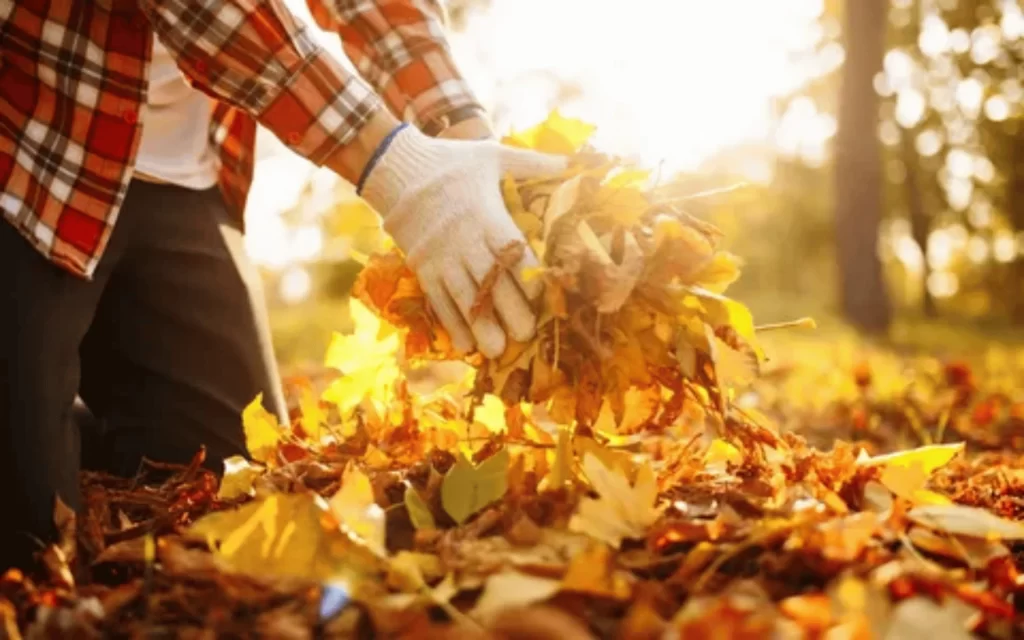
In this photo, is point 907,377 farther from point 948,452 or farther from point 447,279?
point 447,279

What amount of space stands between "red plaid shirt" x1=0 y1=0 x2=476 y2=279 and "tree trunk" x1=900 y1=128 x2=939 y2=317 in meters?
17.5

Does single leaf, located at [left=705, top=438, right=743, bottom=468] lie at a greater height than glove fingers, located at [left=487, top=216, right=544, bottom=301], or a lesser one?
lesser

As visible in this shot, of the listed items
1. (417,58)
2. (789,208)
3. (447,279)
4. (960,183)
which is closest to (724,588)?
(447,279)

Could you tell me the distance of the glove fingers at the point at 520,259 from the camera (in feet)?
4.75

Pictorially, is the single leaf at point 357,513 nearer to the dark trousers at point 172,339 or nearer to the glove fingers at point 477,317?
the glove fingers at point 477,317

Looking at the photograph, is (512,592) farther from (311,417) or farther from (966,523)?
(311,417)

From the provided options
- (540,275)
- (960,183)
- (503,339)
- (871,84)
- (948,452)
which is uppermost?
(540,275)

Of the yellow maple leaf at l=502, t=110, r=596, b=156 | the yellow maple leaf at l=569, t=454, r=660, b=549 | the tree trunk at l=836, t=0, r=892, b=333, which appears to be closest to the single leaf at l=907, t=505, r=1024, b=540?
the yellow maple leaf at l=569, t=454, r=660, b=549

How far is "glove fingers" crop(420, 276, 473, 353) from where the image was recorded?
1.55m

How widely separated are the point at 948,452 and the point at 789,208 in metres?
23.6

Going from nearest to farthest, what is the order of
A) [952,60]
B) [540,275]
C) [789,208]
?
1. [540,275]
2. [952,60]
3. [789,208]

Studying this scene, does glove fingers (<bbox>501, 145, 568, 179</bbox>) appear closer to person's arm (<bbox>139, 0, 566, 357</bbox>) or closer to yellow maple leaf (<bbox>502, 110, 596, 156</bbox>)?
person's arm (<bbox>139, 0, 566, 357</bbox>)

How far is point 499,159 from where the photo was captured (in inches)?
62.6

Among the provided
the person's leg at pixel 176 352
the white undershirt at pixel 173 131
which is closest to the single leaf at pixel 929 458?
the person's leg at pixel 176 352
